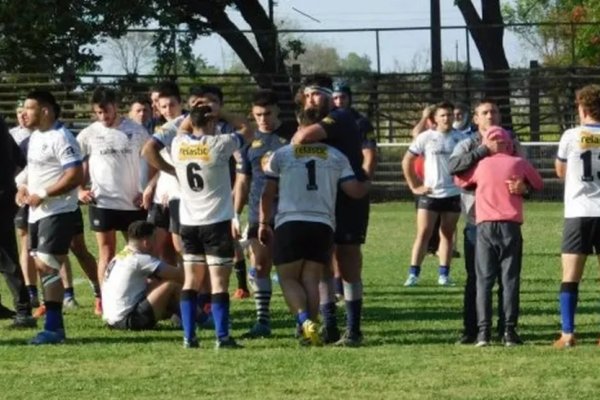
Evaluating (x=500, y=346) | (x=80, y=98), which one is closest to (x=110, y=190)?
(x=500, y=346)

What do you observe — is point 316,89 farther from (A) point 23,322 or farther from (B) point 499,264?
(A) point 23,322

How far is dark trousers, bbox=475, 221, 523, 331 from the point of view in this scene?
1173cm

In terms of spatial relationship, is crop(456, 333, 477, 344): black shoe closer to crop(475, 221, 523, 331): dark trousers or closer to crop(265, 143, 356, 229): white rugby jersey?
crop(475, 221, 523, 331): dark trousers

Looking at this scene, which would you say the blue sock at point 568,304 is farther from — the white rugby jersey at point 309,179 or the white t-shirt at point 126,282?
the white t-shirt at point 126,282

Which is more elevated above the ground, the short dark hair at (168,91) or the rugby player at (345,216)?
the short dark hair at (168,91)

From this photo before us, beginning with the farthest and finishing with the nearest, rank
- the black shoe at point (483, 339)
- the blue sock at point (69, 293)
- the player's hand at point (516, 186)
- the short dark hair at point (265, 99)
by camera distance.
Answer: the blue sock at point (69, 293)
the short dark hair at point (265, 99)
the black shoe at point (483, 339)
the player's hand at point (516, 186)

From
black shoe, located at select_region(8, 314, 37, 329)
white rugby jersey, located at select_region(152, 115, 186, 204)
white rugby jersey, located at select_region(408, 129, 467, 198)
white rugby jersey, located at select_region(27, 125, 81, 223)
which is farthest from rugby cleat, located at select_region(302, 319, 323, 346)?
white rugby jersey, located at select_region(408, 129, 467, 198)

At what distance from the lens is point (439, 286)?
17.0m

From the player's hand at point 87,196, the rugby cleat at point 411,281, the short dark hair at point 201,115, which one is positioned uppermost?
the short dark hair at point 201,115

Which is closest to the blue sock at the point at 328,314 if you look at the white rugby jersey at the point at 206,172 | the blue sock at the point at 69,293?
the white rugby jersey at the point at 206,172

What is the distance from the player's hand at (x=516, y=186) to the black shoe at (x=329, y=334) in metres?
1.75

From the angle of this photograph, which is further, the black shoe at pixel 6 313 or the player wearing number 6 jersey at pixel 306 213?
the black shoe at pixel 6 313

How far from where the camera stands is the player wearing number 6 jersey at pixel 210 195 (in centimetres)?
1175

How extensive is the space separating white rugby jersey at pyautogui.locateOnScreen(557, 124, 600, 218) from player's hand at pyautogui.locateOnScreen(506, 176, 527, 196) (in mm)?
439
